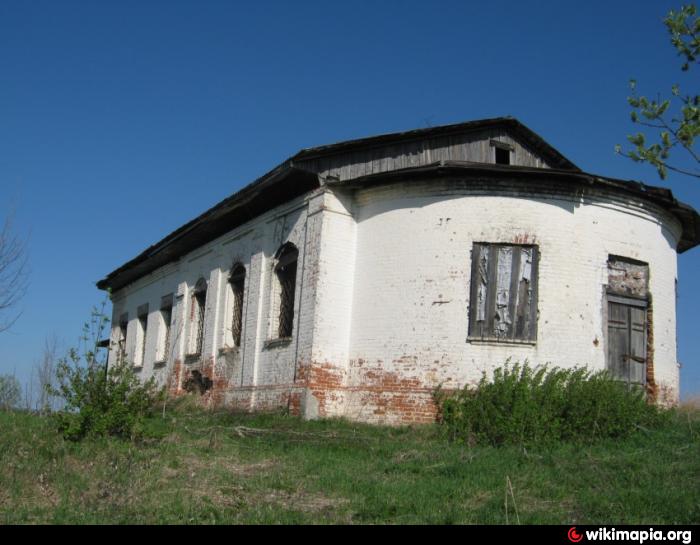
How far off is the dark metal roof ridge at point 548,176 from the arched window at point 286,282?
2.14m

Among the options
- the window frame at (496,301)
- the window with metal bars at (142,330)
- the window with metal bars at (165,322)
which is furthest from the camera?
the window with metal bars at (142,330)

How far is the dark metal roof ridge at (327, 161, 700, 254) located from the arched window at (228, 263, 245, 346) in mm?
4757

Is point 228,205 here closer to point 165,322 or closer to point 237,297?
point 237,297

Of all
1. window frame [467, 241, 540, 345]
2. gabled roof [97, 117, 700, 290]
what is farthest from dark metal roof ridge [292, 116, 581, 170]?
window frame [467, 241, 540, 345]

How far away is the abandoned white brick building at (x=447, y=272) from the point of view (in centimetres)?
1486

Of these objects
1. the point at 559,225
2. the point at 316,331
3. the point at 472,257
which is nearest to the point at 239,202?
the point at 316,331

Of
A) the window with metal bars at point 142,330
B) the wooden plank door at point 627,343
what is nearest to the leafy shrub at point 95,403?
the wooden plank door at point 627,343

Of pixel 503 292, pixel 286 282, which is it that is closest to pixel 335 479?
pixel 503 292

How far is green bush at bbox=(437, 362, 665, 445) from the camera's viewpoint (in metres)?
12.9

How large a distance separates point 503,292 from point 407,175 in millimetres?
2892

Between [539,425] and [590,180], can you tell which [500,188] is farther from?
[539,425]

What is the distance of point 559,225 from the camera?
1516cm

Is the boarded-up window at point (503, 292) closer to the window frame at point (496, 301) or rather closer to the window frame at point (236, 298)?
the window frame at point (496, 301)
